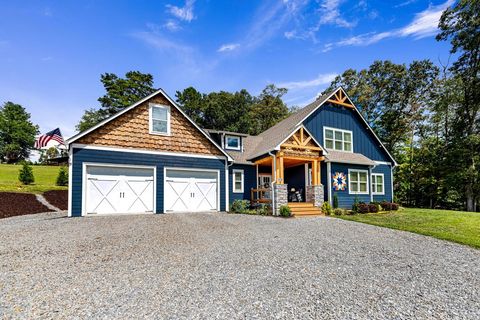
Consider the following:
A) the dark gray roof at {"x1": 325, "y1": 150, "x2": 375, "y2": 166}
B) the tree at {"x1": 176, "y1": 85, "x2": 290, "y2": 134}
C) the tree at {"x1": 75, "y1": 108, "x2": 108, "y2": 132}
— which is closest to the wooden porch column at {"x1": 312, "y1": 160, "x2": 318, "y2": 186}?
the dark gray roof at {"x1": 325, "y1": 150, "x2": 375, "y2": 166}

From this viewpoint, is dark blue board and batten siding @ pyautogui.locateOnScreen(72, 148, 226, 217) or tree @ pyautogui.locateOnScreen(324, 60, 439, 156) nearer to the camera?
dark blue board and batten siding @ pyautogui.locateOnScreen(72, 148, 226, 217)

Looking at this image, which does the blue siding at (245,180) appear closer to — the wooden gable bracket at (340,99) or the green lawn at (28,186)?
the wooden gable bracket at (340,99)

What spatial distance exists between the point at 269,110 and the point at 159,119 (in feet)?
80.6

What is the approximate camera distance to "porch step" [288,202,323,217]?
527 inches

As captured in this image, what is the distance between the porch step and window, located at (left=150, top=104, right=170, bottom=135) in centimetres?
796

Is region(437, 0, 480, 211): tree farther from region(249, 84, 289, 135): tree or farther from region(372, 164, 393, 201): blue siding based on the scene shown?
region(249, 84, 289, 135): tree

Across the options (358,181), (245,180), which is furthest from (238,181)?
(358,181)

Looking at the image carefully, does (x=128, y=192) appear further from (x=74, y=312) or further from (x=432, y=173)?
(x=432, y=173)

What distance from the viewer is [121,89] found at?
37656 millimetres

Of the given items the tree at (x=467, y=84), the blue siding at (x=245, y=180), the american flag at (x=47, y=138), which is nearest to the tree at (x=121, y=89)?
the american flag at (x=47, y=138)

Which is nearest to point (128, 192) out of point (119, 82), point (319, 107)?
point (319, 107)

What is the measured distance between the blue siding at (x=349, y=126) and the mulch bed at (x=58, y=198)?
57.7 ft

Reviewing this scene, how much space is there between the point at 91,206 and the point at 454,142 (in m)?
28.5

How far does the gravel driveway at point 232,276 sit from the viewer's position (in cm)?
349
